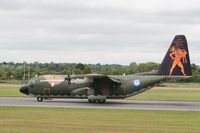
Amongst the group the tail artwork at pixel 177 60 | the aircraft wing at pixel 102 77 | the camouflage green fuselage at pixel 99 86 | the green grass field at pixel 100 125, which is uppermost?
the tail artwork at pixel 177 60

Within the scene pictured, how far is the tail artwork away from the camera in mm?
44188

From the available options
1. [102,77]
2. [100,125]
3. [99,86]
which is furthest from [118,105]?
[100,125]

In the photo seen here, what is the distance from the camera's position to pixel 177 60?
44.7m

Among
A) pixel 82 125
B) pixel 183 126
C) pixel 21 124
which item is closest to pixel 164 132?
pixel 183 126

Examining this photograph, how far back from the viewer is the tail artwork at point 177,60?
44.2 meters

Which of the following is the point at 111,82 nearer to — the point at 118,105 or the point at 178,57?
the point at 118,105

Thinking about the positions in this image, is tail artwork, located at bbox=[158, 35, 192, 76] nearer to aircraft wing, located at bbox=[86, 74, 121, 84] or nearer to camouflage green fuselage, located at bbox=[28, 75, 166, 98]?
camouflage green fuselage, located at bbox=[28, 75, 166, 98]

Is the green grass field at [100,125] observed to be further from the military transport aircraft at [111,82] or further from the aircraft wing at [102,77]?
the aircraft wing at [102,77]

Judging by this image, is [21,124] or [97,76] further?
[97,76]

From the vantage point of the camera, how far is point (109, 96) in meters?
46.8

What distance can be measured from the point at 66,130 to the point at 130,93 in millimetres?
25144

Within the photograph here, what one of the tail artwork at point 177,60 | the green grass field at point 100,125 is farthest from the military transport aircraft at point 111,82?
the green grass field at point 100,125

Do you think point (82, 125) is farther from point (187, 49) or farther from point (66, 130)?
point (187, 49)

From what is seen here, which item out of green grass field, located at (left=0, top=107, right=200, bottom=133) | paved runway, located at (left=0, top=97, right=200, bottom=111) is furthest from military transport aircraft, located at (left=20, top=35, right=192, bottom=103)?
green grass field, located at (left=0, top=107, right=200, bottom=133)
